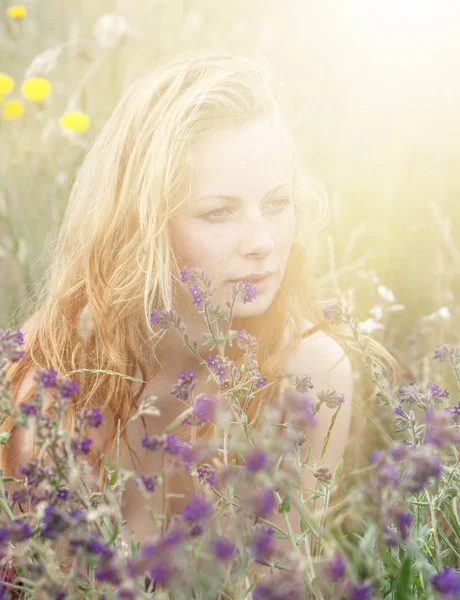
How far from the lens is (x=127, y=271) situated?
7.30 ft

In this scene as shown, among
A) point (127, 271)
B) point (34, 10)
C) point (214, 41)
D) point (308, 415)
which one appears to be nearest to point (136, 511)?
point (127, 271)

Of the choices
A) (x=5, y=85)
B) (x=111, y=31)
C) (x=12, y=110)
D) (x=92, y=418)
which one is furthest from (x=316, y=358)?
(x=5, y=85)

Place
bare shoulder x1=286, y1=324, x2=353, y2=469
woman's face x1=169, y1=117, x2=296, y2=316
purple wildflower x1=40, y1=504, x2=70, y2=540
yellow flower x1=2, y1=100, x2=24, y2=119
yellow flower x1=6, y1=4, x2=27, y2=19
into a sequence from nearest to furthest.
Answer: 1. purple wildflower x1=40, y1=504, x2=70, y2=540
2. woman's face x1=169, y1=117, x2=296, y2=316
3. bare shoulder x1=286, y1=324, x2=353, y2=469
4. yellow flower x1=6, y1=4, x2=27, y2=19
5. yellow flower x1=2, y1=100, x2=24, y2=119

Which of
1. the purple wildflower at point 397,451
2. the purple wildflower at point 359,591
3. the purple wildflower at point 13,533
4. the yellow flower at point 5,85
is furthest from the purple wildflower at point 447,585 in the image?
the yellow flower at point 5,85

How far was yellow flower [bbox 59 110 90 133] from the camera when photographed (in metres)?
3.59

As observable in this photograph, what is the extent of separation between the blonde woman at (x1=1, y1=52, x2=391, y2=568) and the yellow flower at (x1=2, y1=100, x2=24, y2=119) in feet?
5.43

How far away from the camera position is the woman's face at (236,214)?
193 cm

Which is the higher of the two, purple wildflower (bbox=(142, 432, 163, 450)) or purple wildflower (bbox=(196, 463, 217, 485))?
purple wildflower (bbox=(142, 432, 163, 450))

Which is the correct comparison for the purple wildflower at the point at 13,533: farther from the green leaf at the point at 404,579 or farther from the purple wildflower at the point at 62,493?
Result: the green leaf at the point at 404,579

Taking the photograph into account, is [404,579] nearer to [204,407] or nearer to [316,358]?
[204,407]

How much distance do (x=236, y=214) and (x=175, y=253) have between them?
230 mm

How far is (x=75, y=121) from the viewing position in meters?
3.60

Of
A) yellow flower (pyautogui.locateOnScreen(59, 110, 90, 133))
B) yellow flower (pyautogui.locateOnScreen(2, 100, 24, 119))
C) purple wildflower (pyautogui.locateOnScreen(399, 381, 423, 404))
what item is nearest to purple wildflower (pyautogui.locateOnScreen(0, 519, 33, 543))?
purple wildflower (pyautogui.locateOnScreen(399, 381, 423, 404))

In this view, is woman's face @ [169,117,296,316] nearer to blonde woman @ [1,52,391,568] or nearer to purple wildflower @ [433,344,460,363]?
blonde woman @ [1,52,391,568]
